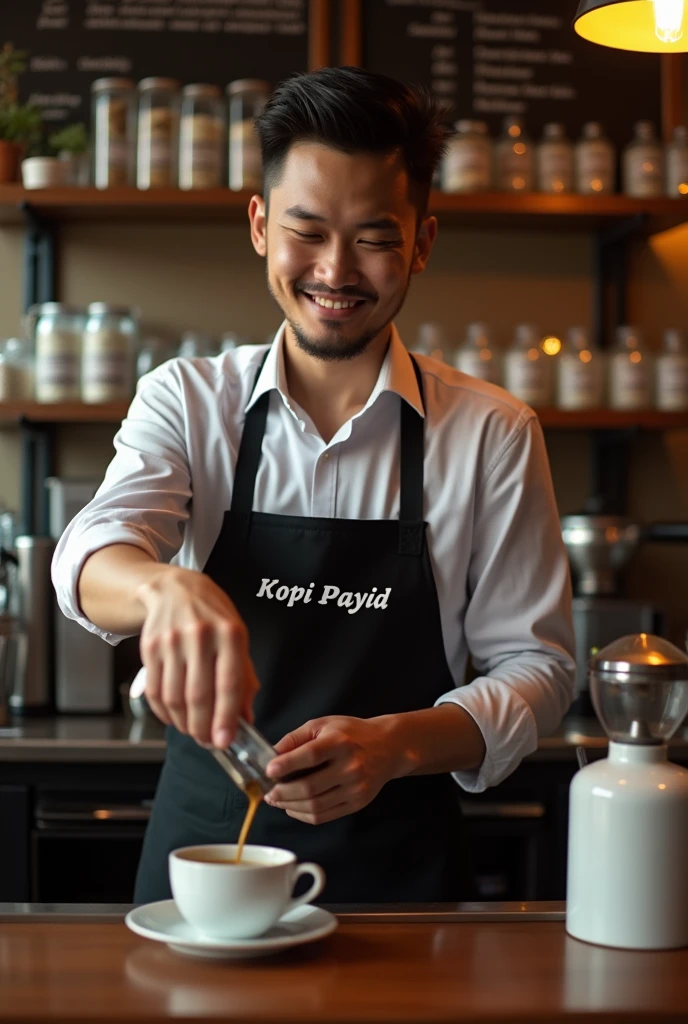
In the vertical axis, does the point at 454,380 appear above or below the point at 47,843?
above

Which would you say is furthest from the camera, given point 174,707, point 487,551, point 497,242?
point 497,242

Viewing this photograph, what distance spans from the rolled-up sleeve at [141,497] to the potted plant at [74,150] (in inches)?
51.6

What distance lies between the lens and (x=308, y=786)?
112 centimetres

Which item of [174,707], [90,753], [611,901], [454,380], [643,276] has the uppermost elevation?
[643,276]

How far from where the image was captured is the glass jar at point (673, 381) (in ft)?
9.43

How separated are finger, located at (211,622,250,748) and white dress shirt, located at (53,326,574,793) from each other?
1.89ft

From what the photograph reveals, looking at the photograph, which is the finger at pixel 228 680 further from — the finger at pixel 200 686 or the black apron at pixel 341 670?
the black apron at pixel 341 670

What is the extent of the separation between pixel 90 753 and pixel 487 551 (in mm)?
1071

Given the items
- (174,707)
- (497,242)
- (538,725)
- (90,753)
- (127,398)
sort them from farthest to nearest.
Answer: (497,242)
(127,398)
(90,753)
(538,725)
(174,707)

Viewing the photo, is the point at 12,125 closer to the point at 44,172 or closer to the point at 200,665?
the point at 44,172

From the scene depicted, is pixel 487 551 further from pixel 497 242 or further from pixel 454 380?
pixel 497 242

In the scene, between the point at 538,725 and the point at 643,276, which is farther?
the point at 643,276

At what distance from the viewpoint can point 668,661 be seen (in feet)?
3.69

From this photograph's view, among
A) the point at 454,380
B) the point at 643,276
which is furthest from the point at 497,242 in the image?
the point at 454,380
